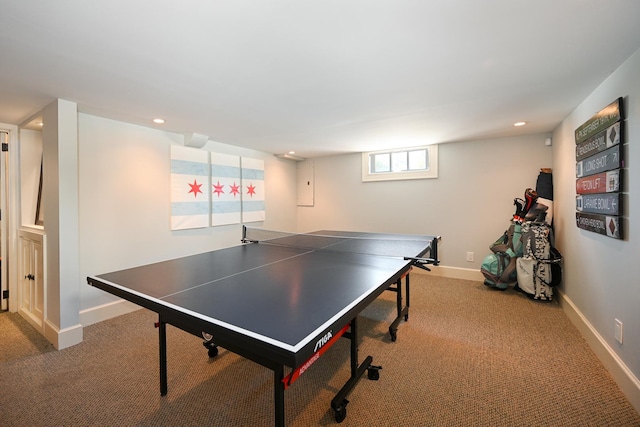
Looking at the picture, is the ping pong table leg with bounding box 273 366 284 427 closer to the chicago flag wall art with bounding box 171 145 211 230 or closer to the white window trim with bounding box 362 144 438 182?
the chicago flag wall art with bounding box 171 145 211 230

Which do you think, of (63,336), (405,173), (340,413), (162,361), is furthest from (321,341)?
(405,173)

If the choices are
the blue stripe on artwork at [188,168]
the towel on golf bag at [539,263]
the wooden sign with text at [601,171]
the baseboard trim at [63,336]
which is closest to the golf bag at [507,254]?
the towel on golf bag at [539,263]

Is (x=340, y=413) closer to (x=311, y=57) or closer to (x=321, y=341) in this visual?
(x=321, y=341)

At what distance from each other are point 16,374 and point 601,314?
4.40 m

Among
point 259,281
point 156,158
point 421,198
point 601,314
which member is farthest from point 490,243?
point 156,158

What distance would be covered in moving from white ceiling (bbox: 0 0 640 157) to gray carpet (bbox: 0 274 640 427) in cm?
211

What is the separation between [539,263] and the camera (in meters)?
3.16

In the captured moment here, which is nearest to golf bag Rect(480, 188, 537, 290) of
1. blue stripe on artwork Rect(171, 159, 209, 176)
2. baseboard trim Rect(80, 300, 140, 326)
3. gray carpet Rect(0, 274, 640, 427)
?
gray carpet Rect(0, 274, 640, 427)

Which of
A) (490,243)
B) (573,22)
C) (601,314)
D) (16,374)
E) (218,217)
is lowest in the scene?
(16,374)

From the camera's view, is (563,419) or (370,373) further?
(370,373)

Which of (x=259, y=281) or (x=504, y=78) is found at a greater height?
(x=504, y=78)

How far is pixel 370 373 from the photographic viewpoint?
6.19 feet

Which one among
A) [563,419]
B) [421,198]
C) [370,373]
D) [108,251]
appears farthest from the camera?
[421,198]

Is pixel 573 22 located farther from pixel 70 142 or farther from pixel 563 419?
pixel 70 142
